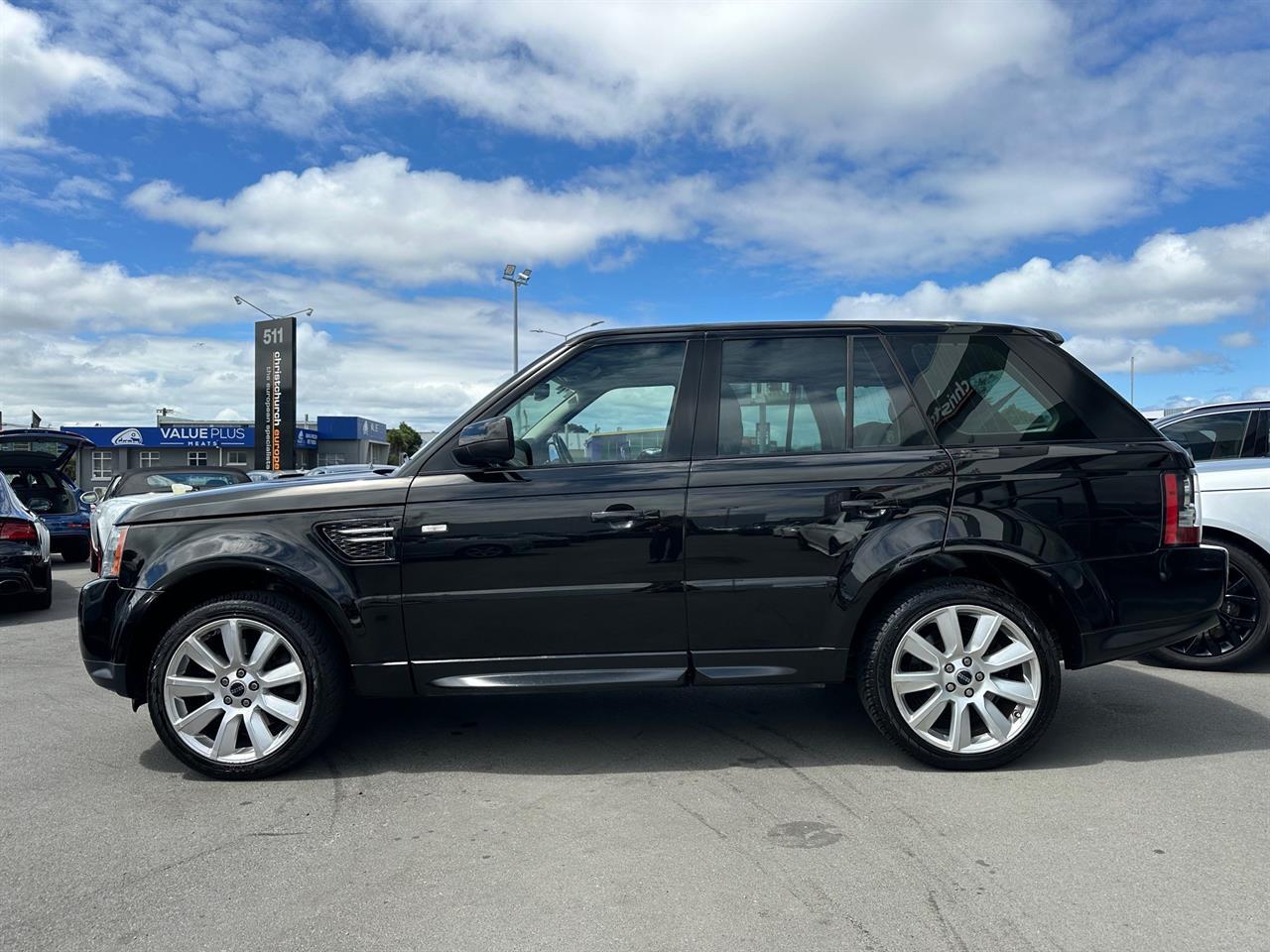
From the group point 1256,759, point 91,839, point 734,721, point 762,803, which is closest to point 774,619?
point 762,803

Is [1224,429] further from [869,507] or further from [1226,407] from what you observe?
[869,507]

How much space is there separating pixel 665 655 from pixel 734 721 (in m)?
1.05

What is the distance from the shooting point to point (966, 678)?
4.04 metres

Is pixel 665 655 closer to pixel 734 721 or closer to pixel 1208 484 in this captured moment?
pixel 734 721

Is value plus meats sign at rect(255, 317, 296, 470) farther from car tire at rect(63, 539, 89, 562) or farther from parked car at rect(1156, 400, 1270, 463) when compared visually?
parked car at rect(1156, 400, 1270, 463)

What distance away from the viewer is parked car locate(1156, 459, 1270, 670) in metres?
5.72

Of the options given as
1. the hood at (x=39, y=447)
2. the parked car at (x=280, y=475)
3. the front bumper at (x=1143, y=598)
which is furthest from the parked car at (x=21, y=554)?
the front bumper at (x=1143, y=598)

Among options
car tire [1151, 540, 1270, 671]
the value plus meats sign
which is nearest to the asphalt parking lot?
car tire [1151, 540, 1270, 671]

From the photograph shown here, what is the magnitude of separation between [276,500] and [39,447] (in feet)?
36.8

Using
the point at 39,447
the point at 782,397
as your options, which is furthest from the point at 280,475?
the point at 39,447

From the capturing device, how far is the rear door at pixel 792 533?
403 centimetres

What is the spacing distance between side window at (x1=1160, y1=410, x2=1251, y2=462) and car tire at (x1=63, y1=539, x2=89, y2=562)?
14463 millimetres

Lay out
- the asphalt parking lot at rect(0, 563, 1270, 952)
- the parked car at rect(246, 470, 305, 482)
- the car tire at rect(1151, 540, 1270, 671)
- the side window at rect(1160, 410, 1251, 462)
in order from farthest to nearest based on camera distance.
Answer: the side window at rect(1160, 410, 1251, 462), the car tire at rect(1151, 540, 1270, 671), the parked car at rect(246, 470, 305, 482), the asphalt parking lot at rect(0, 563, 1270, 952)

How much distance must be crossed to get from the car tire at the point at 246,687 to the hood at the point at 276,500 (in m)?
0.40
